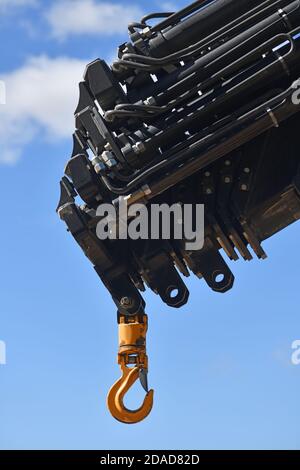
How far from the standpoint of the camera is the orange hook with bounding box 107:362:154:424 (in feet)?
41.1

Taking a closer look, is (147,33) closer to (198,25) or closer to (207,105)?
(198,25)

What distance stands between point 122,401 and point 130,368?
402mm

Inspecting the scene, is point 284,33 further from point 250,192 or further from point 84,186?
point 84,186

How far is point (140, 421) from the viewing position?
495 inches

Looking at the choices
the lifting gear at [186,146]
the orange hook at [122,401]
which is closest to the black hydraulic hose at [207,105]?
the lifting gear at [186,146]

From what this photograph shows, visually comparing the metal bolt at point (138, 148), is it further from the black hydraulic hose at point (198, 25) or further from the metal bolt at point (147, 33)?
the metal bolt at point (147, 33)

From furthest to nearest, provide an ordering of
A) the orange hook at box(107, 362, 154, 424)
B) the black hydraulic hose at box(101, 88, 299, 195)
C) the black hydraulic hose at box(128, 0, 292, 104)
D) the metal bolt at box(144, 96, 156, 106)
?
1. the orange hook at box(107, 362, 154, 424)
2. the metal bolt at box(144, 96, 156, 106)
3. the black hydraulic hose at box(128, 0, 292, 104)
4. the black hydraulic hose at box(101, 88, 299, 195)

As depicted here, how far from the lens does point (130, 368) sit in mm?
12766

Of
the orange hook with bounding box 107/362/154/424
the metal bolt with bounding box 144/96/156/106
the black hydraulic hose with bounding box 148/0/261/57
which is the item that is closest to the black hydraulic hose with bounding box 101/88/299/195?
the metal bolt with bounding box 144/96/156/106

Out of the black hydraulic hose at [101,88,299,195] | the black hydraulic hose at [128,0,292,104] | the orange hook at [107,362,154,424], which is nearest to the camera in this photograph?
the black hydraulic hose at [101,88,299,195]

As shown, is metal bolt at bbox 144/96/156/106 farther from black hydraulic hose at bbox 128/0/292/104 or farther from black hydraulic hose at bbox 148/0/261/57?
black hydraulic hose at bbox 148/0/261/57

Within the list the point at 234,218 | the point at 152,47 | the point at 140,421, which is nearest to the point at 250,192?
the point at 234,218

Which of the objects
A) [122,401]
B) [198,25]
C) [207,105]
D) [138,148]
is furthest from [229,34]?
[122,401]

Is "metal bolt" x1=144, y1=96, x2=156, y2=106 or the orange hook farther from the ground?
Answer: "metal bolt" x1=144, y1=96, x2=156, y2=106
